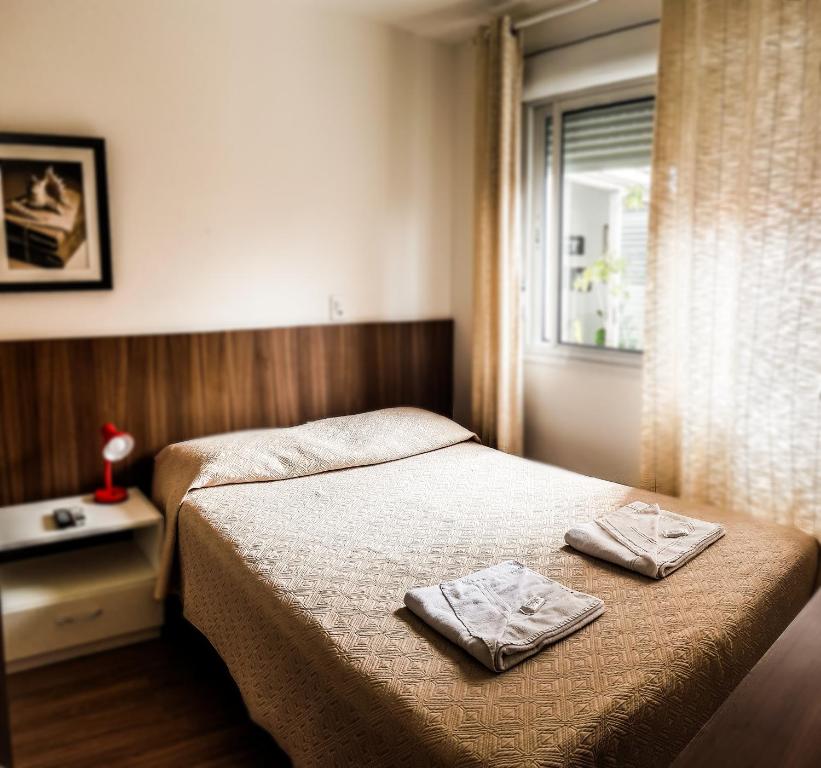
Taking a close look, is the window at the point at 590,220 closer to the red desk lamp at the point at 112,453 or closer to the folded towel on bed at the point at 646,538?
the folded towel on bed at the point at 646,538

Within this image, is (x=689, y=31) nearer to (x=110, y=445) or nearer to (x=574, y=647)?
(x=574, y=647)

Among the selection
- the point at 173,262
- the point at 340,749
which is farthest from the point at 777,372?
the point at 173,262

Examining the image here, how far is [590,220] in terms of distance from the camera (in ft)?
10.8

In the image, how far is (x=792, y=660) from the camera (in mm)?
1159

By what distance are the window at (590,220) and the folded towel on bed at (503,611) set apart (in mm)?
1648

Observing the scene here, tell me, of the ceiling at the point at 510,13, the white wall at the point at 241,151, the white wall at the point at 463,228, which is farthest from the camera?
the white wall at the point at 463,228

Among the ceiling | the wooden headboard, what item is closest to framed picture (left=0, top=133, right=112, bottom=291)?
the wooden headboard

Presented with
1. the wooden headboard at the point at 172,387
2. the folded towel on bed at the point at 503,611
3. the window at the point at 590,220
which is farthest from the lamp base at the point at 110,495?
the window at the point at 590,220

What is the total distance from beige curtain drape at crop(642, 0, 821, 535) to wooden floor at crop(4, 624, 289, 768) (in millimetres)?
1711

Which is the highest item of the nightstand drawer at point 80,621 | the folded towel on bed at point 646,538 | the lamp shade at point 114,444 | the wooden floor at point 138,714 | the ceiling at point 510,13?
the ceiling at point 510,13

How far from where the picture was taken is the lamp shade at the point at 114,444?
8.59 feet

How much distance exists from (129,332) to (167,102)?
907 mm

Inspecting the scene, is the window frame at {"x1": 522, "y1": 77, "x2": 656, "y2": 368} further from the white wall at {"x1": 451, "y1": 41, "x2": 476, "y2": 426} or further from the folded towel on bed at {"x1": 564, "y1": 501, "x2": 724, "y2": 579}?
the folded towel on bed at {"x1": 564, "y1": 501, "x2": 724, "y2": 579}

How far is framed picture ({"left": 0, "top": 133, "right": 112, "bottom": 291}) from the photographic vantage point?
2.56m
